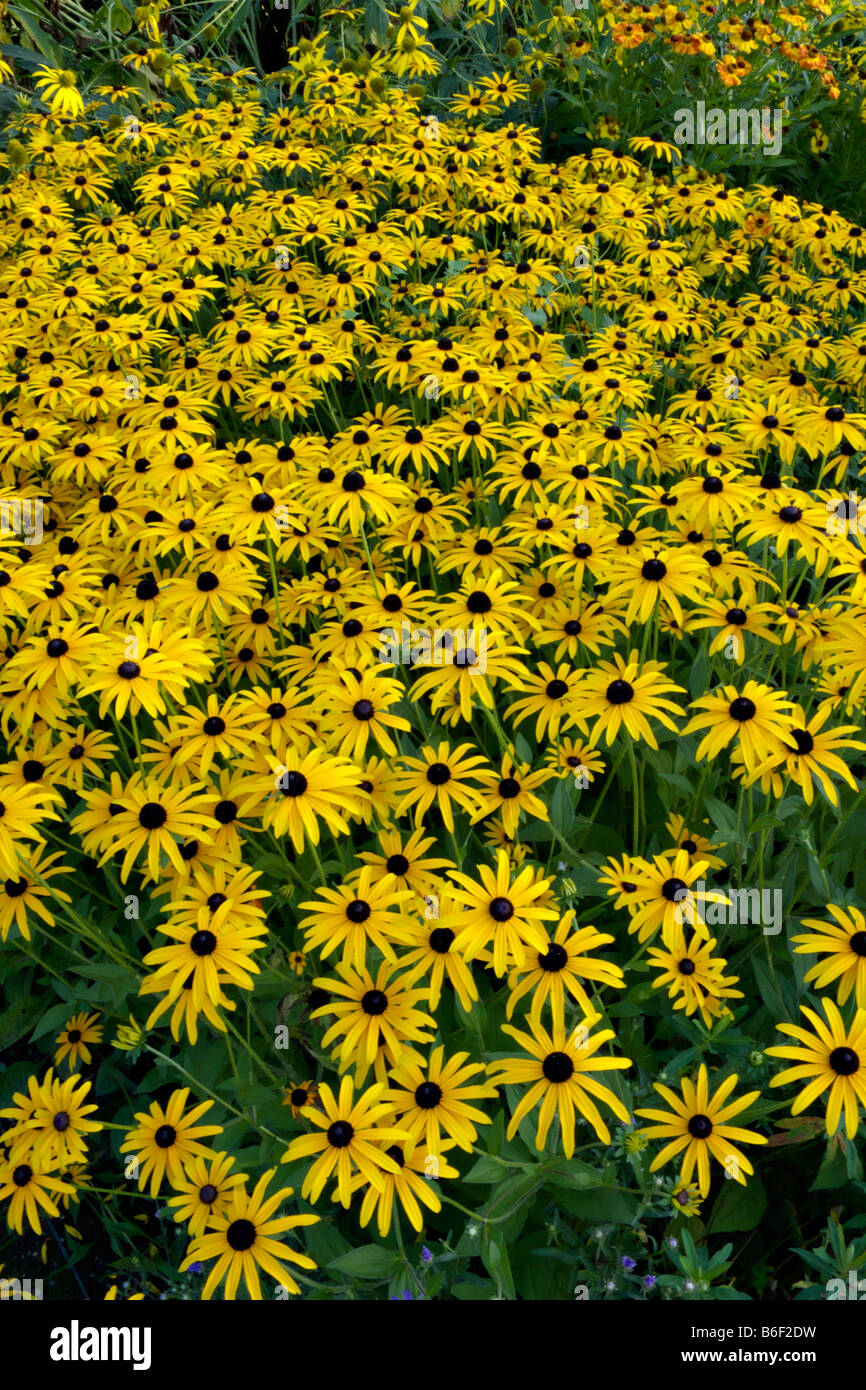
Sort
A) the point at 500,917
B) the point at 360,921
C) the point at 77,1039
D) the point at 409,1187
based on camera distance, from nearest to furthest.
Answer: the point at 409,1187
the point at 500,917
the point at 360,921
the point at 77,1039

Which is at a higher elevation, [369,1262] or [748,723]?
[748,723]

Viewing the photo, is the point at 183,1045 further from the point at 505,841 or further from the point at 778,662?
the point at 778,662

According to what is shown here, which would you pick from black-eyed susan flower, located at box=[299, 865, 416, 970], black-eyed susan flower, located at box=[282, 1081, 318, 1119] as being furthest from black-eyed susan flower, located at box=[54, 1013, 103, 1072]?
black-eyed susan flower, located at box=[299, 865, 416, 970]

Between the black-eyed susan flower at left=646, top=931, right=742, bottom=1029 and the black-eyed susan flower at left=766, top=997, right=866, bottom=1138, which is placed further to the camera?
the black-eyed susan flower at left=646, top=931, right=742, bottom=1029

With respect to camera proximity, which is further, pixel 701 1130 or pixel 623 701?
pixel 623 701

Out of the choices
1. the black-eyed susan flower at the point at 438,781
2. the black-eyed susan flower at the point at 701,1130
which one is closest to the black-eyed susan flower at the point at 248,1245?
the black-eyed susan flower at the point at 701,1130

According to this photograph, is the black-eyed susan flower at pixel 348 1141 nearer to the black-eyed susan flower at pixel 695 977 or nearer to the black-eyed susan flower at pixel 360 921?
the black-eyed susan flower at pixel 360 921

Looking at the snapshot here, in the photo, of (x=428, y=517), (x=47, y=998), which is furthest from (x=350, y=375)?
(x=47, y=998)

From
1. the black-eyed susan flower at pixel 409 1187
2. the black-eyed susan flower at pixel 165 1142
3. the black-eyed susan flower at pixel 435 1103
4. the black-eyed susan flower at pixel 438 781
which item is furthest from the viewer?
the black-eyed susan flower at pixel 438 781

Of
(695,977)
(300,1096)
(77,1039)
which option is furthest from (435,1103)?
(77,1039)

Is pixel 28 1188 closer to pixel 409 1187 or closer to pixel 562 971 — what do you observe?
pixel 409 1187

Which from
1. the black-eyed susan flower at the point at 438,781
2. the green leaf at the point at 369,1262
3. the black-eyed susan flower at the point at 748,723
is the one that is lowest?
the green leaf at the point at 369,1262

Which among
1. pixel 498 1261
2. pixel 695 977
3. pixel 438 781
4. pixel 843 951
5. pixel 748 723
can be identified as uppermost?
pixel 748 723

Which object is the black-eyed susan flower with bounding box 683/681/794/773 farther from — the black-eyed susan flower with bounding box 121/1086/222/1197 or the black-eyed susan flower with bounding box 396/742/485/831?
the black-eyed susan flower with bounding box 121/1086/222/1197
